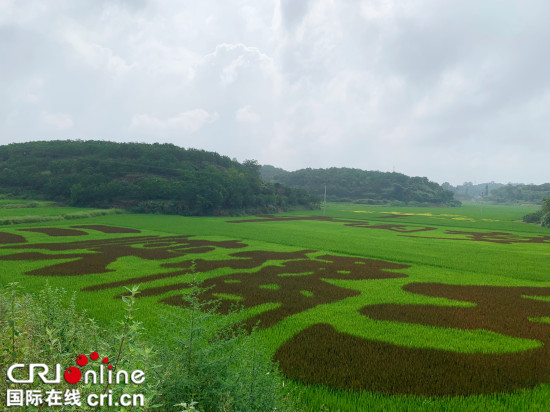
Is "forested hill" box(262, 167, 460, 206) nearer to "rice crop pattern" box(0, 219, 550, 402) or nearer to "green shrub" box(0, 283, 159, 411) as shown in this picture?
"rice crop pattern" box(0, 219, 550, 402)

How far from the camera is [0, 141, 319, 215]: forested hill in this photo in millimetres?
77062

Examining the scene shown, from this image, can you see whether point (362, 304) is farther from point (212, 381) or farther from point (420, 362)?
point (212, 381)

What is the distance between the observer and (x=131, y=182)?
277ft

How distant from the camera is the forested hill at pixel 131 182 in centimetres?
7706

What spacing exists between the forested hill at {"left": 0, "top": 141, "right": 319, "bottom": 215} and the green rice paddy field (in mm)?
46195

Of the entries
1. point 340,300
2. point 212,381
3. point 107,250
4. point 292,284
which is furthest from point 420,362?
point 107,250

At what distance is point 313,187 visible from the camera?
17962 centimetres

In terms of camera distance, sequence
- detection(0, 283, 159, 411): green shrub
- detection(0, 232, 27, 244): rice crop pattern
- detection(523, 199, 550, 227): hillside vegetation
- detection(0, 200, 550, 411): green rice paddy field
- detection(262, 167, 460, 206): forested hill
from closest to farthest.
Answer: detection(0, 283, 159, 411): green shrub → detection(0, 200, 550, 411): green rice paddy field → detection(0, 232, 27, 244): rice crop pattern → detection(523, 199, 550, 227): hillside vegetation → detection(262, 167, 460, 206): forested hill

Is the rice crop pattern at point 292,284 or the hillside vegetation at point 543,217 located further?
the hillside vegetation at point 543,217

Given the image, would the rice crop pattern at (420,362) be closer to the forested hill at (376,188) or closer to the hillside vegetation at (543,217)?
the hillside vegetation at (543,217)

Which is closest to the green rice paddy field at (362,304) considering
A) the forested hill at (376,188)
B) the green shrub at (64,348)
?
the green shrub at (64,348)

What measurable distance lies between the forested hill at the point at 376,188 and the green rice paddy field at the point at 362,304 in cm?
13087

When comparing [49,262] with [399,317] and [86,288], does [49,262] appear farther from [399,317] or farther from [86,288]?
[399,317]

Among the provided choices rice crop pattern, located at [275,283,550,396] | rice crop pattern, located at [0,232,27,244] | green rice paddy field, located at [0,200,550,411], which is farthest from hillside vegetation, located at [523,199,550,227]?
rice crop pattern, located at [0,232,27,244]
